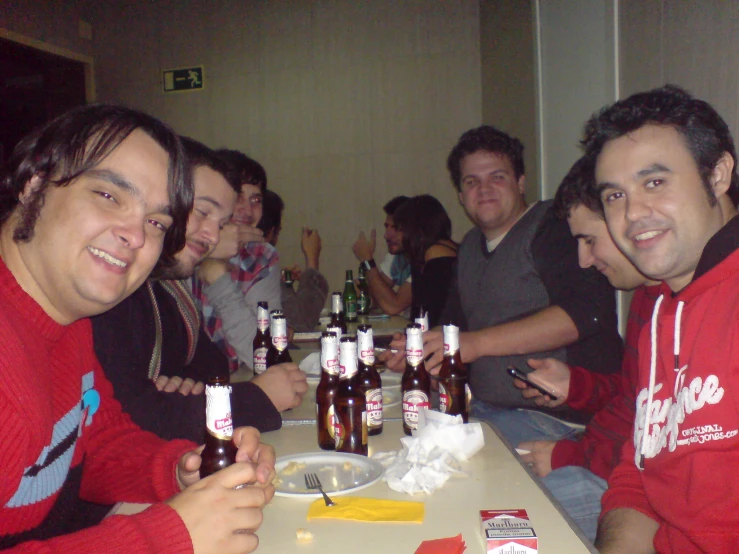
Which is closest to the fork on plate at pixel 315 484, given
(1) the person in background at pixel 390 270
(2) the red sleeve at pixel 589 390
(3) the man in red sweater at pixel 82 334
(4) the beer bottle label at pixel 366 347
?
(3) the man in red sweater at pixel 82 334

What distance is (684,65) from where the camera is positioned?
1947 millimetres

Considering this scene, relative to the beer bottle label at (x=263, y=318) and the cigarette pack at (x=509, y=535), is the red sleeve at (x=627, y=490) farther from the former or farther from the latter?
the beer bottle label at (x=263, y=318)

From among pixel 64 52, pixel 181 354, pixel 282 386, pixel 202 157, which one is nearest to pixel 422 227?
pixel 202 157

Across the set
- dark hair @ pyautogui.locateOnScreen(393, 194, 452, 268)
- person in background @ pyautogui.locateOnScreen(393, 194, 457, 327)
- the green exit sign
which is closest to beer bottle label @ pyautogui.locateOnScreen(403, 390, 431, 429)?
person in background @ pyautogui.locateOnScreen(393, 194, 457, 327)

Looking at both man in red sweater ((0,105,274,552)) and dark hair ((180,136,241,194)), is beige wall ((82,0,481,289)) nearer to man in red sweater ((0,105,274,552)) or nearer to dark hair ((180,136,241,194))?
dark hair ((180,136,241,194))

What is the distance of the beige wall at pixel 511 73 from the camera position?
3854 millimetres

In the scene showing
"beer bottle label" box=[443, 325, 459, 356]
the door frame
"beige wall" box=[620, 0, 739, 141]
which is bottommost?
"beer bottle label" box=[443, 325, 459, 356]

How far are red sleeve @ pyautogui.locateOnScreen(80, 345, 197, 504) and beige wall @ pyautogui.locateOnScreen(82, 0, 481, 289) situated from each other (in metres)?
4.55

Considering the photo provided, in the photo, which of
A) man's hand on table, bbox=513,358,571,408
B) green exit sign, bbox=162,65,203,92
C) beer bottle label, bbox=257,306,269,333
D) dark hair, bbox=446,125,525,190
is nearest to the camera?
man's hand on table, bbox=513,358,571,408

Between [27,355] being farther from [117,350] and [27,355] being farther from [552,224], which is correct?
[552,224]

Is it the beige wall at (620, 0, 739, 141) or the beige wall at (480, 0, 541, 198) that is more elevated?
the beige wall at (480, 0, 541, 198)

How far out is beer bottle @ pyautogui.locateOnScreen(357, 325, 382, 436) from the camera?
58.4 inches

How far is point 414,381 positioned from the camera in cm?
163

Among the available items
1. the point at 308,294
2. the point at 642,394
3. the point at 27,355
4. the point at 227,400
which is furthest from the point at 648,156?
the point at 308,294
